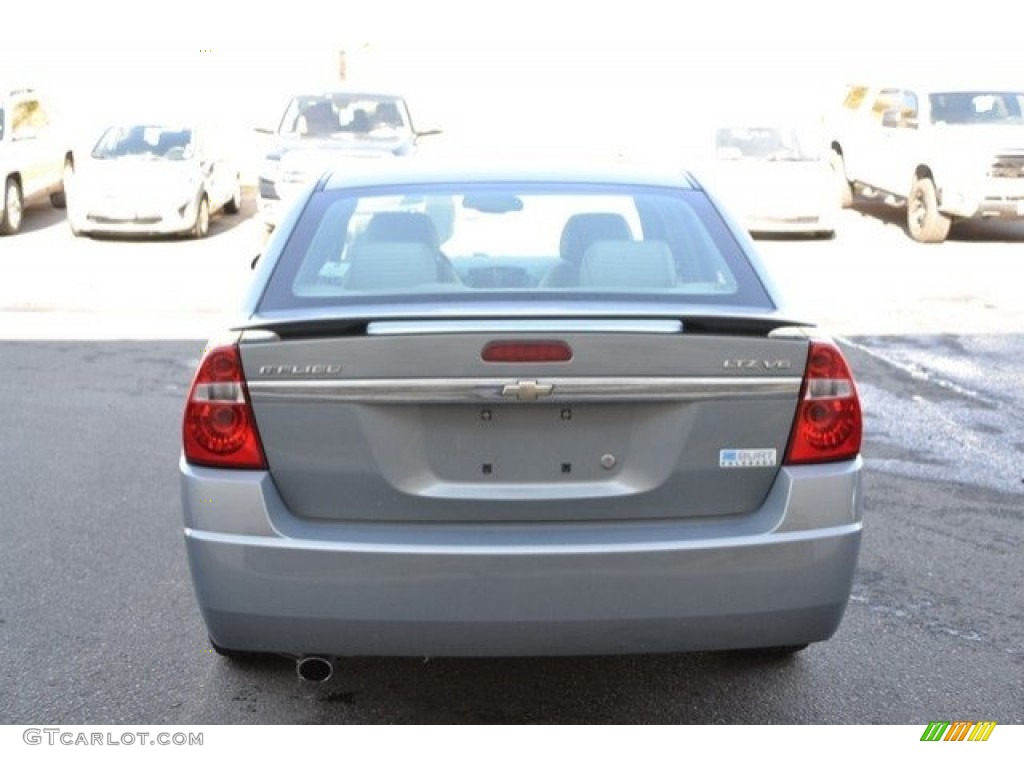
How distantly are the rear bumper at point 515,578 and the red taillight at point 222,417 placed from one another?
55 millimetres

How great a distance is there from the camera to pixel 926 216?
1858 centimetres

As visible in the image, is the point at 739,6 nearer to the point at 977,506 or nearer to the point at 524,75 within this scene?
the point at 524,75

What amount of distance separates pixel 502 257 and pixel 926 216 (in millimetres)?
14318

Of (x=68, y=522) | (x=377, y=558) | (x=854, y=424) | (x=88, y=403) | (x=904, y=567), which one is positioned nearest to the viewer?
(x=377, y=558)

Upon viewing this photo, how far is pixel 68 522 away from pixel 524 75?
4368cm

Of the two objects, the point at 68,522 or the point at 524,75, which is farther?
the point at 524,75

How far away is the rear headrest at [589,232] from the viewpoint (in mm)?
4840

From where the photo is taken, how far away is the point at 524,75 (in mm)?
48625

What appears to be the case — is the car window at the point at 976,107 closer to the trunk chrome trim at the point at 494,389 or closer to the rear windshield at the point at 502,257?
the rear windshield at the point at 502,257

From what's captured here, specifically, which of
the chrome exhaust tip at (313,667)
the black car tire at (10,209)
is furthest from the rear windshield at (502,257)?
the black car tire at (10,209)

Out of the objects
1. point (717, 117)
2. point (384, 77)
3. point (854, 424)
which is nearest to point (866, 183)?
point (717, 117)

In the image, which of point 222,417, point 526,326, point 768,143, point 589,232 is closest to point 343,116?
point 768,143

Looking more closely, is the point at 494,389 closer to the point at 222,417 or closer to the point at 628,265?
the point at 222,417

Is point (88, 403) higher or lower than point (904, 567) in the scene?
lower
